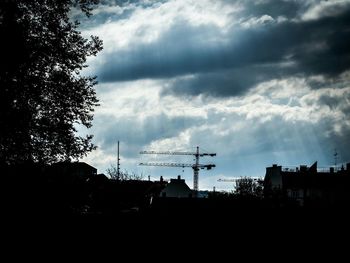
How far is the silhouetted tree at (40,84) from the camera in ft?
45.4

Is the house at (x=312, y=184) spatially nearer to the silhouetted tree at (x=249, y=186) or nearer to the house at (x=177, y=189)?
the silhouetted tree at (x=249, y=186)

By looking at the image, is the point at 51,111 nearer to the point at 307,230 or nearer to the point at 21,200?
the point at 21,200

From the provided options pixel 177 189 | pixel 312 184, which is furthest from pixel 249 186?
pixel 177 189

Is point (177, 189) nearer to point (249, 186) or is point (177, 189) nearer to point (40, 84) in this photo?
point (249, 186)

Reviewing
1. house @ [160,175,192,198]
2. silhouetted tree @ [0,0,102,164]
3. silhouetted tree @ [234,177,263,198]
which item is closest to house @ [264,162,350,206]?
silhouetted tree @ [234,177,263,198]

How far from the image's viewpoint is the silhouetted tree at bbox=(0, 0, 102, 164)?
45.4 ft

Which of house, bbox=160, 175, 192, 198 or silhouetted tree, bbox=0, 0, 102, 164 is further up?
silhouetted tree, bbox=0, 0, 102, 164

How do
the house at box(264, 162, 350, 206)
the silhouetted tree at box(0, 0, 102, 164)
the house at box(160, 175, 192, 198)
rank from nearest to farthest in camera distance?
the silhouetted tree at box(0, 0, 102, 164) < the house at box(264, 162, 350, 206) < the house at box(160, 175, 192, 198)

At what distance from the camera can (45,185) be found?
15102 millimetres

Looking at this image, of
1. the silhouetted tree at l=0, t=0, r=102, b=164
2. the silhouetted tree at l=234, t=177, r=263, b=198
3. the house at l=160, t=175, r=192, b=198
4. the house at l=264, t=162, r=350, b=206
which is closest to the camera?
the silhouetted tree at l=0, t=0, r=102, b=164

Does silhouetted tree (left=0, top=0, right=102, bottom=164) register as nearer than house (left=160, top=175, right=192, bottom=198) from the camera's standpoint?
Yes

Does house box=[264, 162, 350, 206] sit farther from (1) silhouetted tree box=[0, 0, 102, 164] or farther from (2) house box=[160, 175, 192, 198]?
(1) silhouetted tree box=[0, 0, 102, 164]

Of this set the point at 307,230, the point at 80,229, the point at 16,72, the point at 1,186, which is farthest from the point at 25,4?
the point at 307,230

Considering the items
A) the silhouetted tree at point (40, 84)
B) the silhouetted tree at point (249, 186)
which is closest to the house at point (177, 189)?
the silhouetted tree at point (249, 186)
